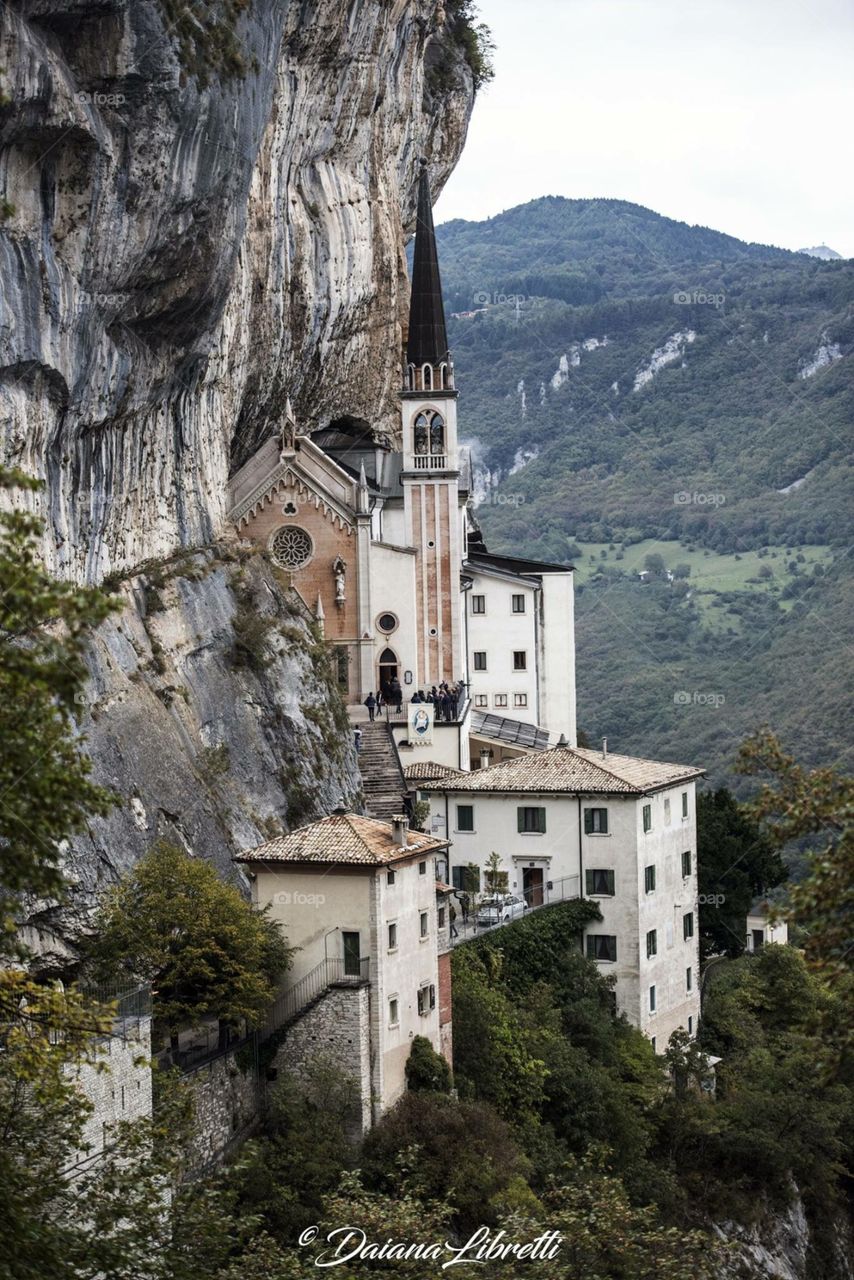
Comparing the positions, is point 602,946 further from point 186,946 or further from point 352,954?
point 186,946

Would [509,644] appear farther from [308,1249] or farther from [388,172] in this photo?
[308,1249]

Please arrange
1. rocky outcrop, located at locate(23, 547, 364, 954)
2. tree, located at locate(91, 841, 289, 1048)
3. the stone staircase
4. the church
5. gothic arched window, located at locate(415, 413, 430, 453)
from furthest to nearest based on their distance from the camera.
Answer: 1. gothic arched window, located at locate(415, 413, 430, 453)
2. the church
3. the stone staircase
4. rocky outcrop, located at locate(23, 547, 364, 954)
5. tree, located at locate(91, 841, 289, 1048)

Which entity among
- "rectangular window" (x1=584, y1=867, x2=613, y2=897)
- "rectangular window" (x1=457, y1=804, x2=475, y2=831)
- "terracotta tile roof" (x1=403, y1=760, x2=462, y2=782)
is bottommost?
"rectangular window" (x1=584, y1=867, x2=613, y2=897)

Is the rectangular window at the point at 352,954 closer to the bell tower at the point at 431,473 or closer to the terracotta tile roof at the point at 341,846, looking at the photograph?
the terracotta tile roof at the point at 341,846

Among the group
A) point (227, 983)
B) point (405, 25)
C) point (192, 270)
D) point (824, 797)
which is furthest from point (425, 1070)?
point (405, 25)

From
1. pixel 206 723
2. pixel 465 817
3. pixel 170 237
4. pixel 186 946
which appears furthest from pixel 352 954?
pixel 465 817

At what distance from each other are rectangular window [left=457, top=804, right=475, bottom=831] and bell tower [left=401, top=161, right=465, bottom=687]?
551 inches

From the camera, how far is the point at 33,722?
62.0 ft

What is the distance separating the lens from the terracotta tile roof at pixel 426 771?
65125 millimetres

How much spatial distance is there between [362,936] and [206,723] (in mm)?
10777

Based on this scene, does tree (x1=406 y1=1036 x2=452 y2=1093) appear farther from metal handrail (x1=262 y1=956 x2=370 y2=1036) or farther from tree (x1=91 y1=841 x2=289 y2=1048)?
tree (x1=91 y1=841 x2=289 y2=1048)

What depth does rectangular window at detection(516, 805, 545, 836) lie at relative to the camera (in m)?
55.6

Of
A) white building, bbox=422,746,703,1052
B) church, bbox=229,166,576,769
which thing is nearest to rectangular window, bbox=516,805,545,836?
white building, bbox=422,746,703,1052

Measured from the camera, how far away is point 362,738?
64.7 metres
